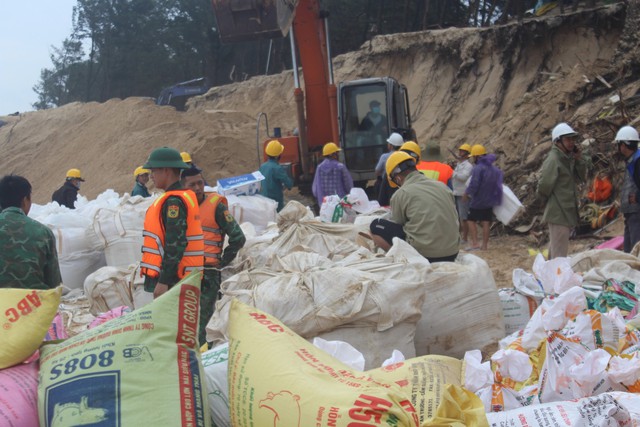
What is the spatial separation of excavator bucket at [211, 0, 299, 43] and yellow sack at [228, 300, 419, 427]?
9811 millimetres

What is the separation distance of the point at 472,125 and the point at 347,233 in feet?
37.2

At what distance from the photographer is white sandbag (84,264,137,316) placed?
18.5 ft

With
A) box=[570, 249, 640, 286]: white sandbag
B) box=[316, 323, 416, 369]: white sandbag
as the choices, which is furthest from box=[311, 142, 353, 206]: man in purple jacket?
box=[316, 323, 416, 369]: white sandbag

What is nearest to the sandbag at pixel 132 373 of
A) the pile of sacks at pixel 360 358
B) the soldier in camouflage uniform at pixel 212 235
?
the pile of sacks at pixel 360 358

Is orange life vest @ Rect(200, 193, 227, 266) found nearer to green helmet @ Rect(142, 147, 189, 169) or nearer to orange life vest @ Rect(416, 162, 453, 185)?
green helmet @ Rect(142, 147, 189, 169)

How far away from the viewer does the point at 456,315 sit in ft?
13.5

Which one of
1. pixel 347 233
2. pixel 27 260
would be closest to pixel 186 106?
pixel 347 233

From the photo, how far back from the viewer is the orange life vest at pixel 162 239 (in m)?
3.88

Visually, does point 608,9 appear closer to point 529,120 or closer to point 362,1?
point 529,120

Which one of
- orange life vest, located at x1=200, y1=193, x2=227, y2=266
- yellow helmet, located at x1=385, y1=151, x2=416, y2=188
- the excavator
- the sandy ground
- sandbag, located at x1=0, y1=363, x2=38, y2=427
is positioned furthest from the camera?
the excavator

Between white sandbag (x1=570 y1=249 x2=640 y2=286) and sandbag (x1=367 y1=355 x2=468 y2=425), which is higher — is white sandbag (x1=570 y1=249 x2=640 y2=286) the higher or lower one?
the lower one

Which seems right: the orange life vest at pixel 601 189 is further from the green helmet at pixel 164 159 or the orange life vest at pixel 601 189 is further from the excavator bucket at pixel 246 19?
the green helmet at pixel 164 159

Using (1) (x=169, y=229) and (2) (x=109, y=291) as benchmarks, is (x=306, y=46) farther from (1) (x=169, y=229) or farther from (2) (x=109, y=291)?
(1) (x=169, y=229)

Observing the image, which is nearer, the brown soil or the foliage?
the brown soil
